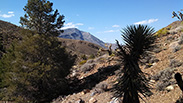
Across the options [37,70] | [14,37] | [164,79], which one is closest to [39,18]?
[37,70]

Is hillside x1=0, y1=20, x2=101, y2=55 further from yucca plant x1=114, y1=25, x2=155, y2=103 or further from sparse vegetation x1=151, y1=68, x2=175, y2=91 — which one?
yucca plant x1=114, y1=25, x2=155, y2=103

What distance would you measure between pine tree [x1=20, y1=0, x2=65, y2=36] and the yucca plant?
12.4m

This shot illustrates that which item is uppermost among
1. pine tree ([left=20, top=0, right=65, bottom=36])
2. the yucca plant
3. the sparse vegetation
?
pine tree ([left=20, top=0, right=65, bottom=36])

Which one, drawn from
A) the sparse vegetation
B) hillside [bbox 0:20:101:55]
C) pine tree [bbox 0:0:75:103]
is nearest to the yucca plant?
the sparse vegetation

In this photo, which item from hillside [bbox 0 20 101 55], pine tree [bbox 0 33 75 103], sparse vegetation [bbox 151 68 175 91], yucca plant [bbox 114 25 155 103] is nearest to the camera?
yucca plant [bbox 114 25 155 103]

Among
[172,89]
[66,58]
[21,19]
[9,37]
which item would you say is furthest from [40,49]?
[9,37]

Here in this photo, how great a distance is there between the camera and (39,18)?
15.1 m

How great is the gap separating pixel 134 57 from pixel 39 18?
1368 centimetres

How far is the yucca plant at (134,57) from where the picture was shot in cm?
365

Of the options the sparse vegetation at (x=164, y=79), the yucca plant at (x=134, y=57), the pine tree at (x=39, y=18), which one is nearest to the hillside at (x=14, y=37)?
the pine tree at (x=39, y=18)

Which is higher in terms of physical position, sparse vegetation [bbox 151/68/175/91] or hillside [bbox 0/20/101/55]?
hillside [bbox 0/20/101/55]

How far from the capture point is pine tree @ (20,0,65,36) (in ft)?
48.2

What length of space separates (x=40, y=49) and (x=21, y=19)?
459 centimetres

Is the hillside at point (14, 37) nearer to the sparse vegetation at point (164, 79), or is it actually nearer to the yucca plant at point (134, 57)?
the sparse vegetation at point (164, 79)
